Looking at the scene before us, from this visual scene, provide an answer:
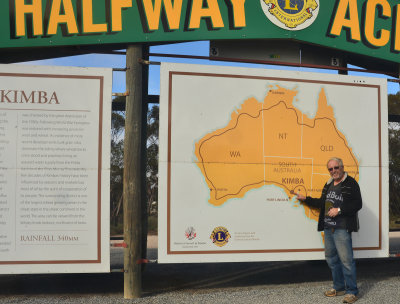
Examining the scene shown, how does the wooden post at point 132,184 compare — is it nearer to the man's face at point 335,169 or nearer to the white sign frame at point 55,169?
the white sign frame at point 55,169

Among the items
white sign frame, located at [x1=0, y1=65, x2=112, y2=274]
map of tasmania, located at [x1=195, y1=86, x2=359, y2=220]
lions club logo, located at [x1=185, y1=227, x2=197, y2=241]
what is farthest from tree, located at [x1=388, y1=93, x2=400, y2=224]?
white sign frame, located at [x1=0, y1=65, x2=112, y2=274]

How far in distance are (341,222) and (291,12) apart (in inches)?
116

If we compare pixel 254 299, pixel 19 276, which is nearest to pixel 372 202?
pixel 254 299

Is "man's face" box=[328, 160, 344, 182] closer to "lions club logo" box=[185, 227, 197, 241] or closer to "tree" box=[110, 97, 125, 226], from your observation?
"lions club logo" box=[185, 227, 197, 241]

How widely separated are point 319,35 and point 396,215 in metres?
6.93

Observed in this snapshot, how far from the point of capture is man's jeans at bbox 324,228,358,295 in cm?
468

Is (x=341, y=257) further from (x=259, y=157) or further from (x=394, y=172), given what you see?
(x=394, y=172)

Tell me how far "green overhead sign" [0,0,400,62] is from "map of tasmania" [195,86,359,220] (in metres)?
0.92

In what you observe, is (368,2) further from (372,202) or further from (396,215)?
(396,215)

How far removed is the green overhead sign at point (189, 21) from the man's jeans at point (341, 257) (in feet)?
8.88

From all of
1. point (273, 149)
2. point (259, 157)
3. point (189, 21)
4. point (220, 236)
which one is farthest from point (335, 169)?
point (189, 21)

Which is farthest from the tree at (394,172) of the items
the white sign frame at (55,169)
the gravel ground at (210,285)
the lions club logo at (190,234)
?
the white sign frame at (55,169)

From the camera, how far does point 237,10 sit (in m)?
5.32

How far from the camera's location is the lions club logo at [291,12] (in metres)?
5.38
